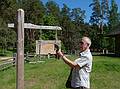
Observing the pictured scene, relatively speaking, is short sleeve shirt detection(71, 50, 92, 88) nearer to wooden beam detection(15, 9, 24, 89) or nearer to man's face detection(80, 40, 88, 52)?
man's face detection(80, 40, 88, 52)

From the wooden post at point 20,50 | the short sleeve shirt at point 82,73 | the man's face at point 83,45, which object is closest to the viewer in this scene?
the man's face at point 83,45

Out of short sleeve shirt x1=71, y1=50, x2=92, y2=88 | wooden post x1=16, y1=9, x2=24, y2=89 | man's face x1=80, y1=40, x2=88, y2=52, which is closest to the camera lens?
man's face x1=80, y1=40, x2=88, y2=52

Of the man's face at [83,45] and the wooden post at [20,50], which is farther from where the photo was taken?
the wooden post at [20,50]

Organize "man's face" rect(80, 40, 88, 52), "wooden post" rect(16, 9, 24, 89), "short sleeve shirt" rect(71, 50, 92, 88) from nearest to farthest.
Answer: "man's face" rect(80, 40, 88, 52), "short sleeve shirt" rect(71, 50, 92, 88), "wooden post" rect(16, 9, 24, 89)

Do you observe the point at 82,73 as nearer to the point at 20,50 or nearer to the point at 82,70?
the point at 82,70

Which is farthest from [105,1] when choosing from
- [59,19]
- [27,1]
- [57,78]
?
[57,78]

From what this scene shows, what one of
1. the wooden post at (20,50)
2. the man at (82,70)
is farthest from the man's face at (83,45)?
the wooden post at (20,50)

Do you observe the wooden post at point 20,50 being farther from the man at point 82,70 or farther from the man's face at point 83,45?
the man's face at point 83,45

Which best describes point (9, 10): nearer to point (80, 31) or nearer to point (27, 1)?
point (27, 1)

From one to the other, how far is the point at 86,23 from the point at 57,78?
100064 millimetres

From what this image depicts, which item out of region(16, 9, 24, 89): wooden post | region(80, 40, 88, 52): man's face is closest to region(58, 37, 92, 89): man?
region(80, 40, 88, 52): man's face

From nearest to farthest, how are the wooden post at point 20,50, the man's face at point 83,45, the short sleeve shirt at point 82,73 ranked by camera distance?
1. the man's face at point 83,45
2. the short sleeve shirt at point 82,73
3. the wooden post at point 20,50

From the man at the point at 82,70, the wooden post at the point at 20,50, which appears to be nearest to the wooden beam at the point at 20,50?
the wooden post at the point at 20,50

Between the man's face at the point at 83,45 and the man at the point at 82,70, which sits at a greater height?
the man's face at the point at 83,45
